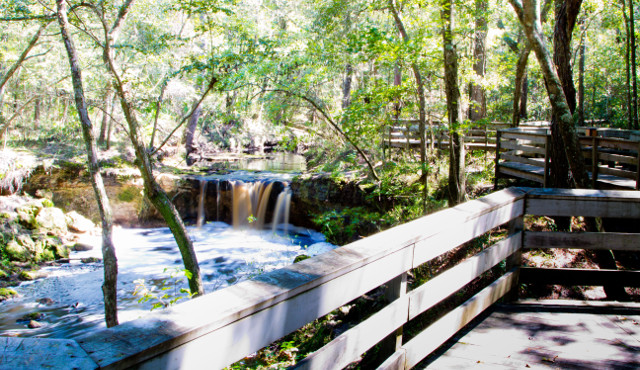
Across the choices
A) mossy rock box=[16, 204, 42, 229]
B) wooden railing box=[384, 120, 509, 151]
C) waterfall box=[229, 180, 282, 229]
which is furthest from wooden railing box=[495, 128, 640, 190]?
mossy rock box=[16, 204, 42, 229]

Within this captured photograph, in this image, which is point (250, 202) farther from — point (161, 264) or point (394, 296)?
point (394, 296)

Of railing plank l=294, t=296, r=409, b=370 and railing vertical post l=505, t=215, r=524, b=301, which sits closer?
railing plank l=294, t=296, r=409, b=370

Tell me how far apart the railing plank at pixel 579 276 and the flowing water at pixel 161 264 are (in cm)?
456

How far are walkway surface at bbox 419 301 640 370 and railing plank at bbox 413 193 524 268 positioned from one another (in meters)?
0.72

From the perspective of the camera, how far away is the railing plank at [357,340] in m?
2.04

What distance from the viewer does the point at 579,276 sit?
407 centimetres

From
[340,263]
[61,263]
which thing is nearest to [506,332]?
[340,263]

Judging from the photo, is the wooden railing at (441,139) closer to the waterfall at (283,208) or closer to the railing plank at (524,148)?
the railing plank at (524,148)

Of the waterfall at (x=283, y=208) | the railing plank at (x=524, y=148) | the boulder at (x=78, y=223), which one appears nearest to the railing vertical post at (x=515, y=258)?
the railing plank at (x=524, y=148)

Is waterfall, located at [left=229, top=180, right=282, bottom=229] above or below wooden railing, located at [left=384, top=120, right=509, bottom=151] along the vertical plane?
below

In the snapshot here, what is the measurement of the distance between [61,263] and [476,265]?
1348 cm

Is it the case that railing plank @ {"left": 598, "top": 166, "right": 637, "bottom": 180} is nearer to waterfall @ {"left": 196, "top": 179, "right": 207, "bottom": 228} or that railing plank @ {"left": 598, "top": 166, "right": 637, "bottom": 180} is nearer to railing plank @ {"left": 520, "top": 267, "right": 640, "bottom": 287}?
railing plank @ {"left": 520, "top": 267, "right": 640, "bottom": 287}

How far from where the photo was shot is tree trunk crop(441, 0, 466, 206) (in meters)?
9.70

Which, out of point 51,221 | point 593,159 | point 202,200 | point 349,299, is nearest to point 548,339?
point 349,299
